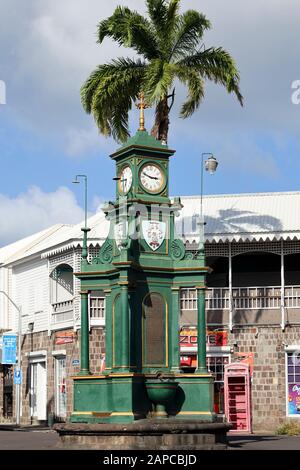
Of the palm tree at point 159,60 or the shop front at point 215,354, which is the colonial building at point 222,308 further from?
the palm tree at point 159,60

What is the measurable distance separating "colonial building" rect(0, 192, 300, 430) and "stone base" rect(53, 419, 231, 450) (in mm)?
14533

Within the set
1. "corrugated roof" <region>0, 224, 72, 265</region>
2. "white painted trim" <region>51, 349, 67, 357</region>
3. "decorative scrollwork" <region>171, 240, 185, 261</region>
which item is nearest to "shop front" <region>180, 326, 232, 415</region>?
"white painted trim" <region>51, 349, 67, 357</region>

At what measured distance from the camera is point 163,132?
92.4 feet

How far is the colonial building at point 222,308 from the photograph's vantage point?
35406 millimetres

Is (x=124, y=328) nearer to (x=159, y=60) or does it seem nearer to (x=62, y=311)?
(x=159, y=60)

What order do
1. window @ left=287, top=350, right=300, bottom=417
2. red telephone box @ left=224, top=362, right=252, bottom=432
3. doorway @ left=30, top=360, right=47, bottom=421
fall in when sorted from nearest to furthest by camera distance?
1. red telephone box @ left=224, top=362, right=252, bottom=432
2. window @ left=287, top=350, right=300, bottom=417
3. doorway @ left=30, top=360, right=47, bottom=421

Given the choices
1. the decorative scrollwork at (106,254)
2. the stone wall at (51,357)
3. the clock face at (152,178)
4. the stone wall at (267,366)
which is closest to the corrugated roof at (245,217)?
the stone wall at (267,366)

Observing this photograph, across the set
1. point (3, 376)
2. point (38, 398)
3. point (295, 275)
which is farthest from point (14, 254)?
point (295, 275)

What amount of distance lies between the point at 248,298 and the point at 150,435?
16522 mm

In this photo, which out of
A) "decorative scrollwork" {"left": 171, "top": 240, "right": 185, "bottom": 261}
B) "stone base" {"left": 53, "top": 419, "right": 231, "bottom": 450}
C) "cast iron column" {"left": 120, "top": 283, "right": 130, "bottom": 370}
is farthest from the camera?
"decorative scrollwork" {"left": 171, "top": 240, "right": 185, "bottom": 261}

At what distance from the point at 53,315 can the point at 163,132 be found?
14.8 meters

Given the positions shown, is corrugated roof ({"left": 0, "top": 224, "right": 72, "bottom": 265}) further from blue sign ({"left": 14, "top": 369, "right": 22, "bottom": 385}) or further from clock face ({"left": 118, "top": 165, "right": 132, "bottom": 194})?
clock face ({"left": 118, "top": 165, "right": 132, "bottom": 194})

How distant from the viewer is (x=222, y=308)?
36.5 m

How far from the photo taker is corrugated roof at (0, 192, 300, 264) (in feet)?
117
